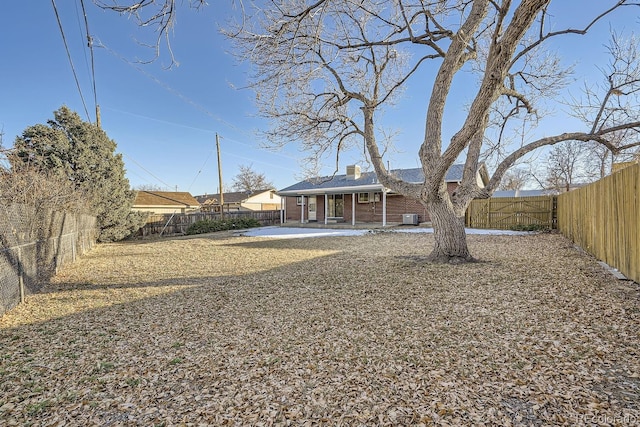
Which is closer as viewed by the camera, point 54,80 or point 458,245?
point 458,245

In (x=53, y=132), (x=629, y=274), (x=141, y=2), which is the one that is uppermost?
(x=53, y=132)

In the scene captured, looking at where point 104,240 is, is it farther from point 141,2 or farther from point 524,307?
point 524,307

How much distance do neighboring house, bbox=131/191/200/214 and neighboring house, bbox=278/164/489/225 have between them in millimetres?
12473

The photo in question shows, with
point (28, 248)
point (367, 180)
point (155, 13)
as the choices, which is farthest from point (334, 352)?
point (367, 180)

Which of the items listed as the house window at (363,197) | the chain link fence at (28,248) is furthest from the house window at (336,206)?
the chain link fence at (28,248)

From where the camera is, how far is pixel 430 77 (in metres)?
8.88

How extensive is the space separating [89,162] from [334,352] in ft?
47.4

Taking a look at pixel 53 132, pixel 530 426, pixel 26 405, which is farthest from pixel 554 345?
pixel 53 132

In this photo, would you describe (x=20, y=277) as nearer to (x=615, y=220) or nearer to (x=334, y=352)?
(x=334, y=352)

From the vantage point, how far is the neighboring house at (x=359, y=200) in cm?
1886

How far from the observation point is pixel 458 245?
6938 mm

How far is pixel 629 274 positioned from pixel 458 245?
273cm

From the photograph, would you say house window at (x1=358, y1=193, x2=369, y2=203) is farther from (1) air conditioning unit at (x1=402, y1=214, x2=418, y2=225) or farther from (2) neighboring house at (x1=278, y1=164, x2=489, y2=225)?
(1) air conditioning unit at (x1=402, y1=214, x2=418, y2=225)


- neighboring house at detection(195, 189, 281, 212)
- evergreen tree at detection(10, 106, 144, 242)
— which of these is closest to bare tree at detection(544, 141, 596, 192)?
neighboring house at detection(195, 189, 281, 212)
